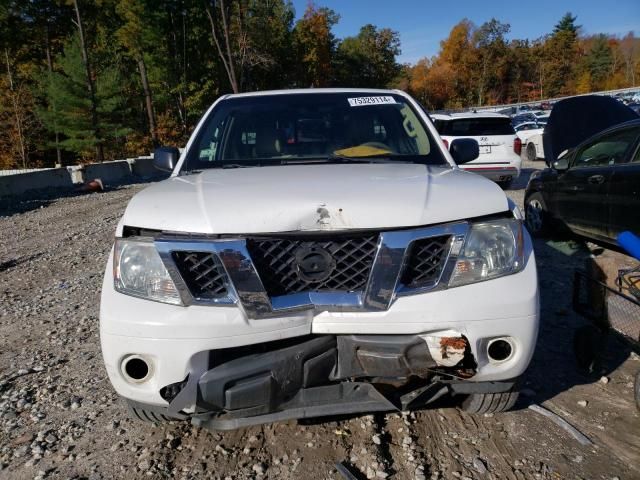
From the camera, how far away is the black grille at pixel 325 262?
2.08m

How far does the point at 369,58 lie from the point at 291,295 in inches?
2792

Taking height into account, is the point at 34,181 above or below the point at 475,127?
below

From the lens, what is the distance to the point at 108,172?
18.8 m

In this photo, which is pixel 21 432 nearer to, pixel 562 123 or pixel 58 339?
pixel 58 339

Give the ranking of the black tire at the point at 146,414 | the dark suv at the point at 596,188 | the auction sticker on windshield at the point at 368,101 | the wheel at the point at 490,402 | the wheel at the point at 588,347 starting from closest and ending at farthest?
the black tire at the point at 146,414 → the wheel at the point at 490,402 → the wheel at the point at 588,347 → the auction sticker on windshield at the point at 368,101 → the dark suv at the point at 596,188

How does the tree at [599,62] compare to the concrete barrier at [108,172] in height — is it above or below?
above

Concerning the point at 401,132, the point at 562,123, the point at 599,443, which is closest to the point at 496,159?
the point at 562,123

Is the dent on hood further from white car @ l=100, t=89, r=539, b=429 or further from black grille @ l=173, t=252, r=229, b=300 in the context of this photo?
black grille @ l=173, t=252, r=229, b=300

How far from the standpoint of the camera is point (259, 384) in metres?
2.00

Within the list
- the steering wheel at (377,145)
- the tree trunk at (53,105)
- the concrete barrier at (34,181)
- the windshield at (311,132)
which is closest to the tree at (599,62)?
the tree trunk at (53,105)

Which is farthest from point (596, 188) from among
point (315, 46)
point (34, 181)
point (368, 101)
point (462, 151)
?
point (315, 46)

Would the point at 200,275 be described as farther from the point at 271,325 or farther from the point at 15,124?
the point at 15,124

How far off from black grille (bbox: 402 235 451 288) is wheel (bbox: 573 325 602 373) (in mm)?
1567

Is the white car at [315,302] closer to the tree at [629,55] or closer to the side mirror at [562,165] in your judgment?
the side mirror at [562,165]
